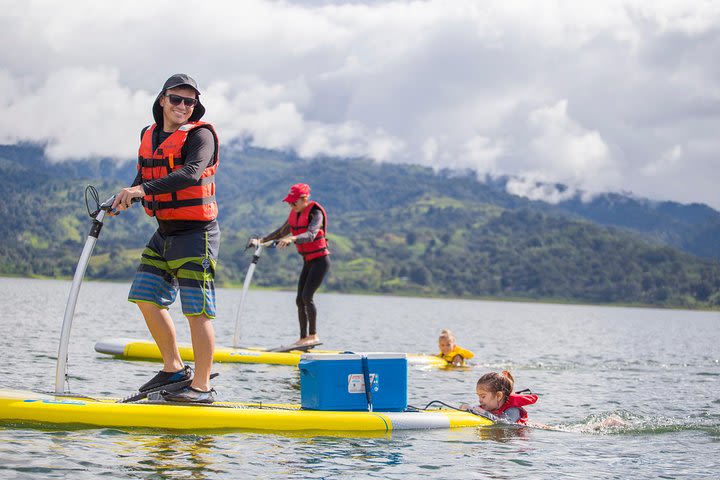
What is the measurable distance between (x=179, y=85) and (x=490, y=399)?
6238mm

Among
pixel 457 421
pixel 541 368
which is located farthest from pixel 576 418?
pixel 541 368

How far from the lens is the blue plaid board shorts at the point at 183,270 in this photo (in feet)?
31.7

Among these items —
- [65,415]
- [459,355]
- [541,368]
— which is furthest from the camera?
[541,368]

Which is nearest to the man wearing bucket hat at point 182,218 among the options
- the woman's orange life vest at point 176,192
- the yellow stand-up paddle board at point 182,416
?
the woman's orange life vest at point 176,192

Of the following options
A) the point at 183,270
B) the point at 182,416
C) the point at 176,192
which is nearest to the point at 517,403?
the point at 182,416

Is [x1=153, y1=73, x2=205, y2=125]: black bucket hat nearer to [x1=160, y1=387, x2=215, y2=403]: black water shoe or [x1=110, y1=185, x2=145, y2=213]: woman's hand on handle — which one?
[x1=110, y1=185, x2=145, y2=213]: woman's hand on handle

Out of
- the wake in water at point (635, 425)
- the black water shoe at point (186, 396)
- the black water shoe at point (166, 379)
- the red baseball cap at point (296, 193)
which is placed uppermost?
the red baseball cap at point (296, 193)

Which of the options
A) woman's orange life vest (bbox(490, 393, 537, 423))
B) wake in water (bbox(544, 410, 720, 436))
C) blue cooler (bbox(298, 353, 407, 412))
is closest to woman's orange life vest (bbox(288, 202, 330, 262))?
wake in water (bbox(544, 410, 720, 436))

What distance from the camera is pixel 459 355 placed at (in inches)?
904

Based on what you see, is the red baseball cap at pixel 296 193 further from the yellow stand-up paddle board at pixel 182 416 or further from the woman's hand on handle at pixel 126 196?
the woman's hand on handle at pixel 126 196

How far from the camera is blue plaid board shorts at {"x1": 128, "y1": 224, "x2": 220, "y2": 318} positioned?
967cm

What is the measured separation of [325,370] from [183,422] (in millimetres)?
1911

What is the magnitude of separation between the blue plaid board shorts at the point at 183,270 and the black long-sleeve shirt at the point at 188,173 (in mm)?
95

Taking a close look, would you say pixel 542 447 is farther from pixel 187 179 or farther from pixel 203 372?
pixel 187 179
